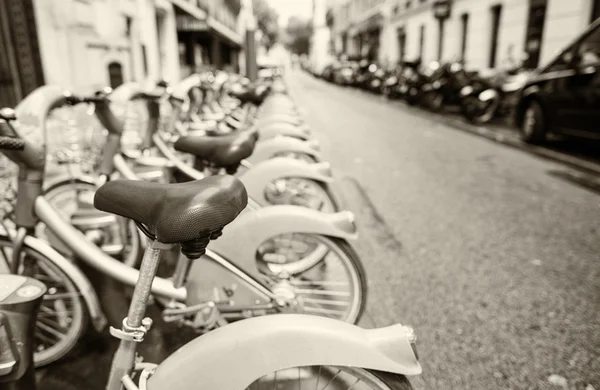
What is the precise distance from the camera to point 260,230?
8.07 ft

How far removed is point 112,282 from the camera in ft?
10.3

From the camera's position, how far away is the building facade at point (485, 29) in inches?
511

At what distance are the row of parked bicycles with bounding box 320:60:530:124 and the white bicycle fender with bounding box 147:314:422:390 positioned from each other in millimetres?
8539

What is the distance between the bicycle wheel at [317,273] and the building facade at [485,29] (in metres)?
10.8

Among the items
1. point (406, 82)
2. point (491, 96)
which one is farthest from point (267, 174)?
point (406, 82)

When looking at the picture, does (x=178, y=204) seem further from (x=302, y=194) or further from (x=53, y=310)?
(x=302, y=194)

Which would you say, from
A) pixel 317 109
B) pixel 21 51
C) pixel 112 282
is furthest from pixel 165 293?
pixel 317 109

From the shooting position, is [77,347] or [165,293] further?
[77,347]

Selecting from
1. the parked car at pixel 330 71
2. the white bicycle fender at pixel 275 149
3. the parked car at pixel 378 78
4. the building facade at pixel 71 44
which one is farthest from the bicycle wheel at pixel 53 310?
the parked car at pixel 330 71

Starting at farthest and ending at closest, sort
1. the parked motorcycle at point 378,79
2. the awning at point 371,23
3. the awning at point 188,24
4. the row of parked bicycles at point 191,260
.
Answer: the awning at point 371,23, the parked motorcycle at point 378,79, the awning at point 188,24, the row of parked bicycles at point 191,260

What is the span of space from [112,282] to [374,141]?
6.80 meters

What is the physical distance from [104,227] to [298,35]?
112m

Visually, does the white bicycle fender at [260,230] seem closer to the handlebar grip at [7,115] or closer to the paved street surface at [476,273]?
the paved street surface at [476,273]

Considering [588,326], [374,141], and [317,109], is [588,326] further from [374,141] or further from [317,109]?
[317,109]
